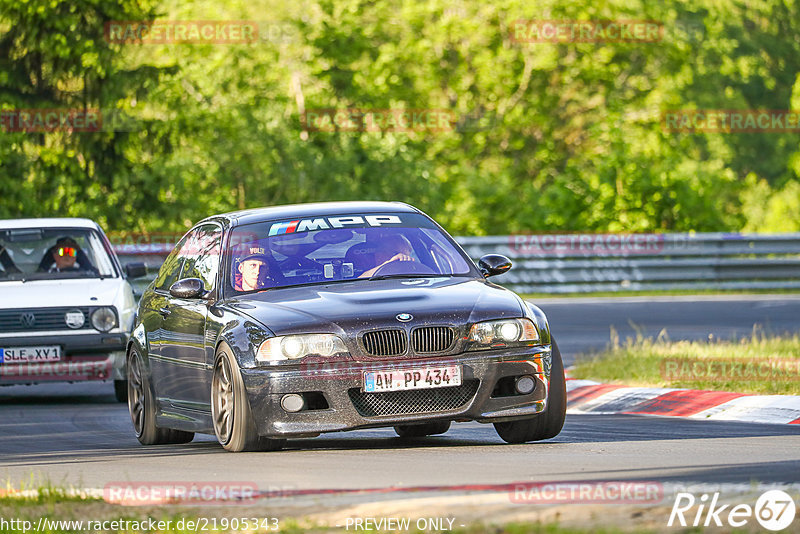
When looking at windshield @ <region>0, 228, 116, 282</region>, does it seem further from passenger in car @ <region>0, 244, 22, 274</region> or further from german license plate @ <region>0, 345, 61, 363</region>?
german license plate @ <region>0, 345, 61, 363</region>

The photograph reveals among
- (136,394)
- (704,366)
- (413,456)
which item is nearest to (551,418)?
(413,456)

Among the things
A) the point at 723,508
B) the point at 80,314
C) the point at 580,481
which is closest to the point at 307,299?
the point at 580,481

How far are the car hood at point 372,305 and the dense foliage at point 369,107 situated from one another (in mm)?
17857

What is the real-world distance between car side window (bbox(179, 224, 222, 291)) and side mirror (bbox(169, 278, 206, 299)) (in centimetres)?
7

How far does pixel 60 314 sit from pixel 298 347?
640 centimetres

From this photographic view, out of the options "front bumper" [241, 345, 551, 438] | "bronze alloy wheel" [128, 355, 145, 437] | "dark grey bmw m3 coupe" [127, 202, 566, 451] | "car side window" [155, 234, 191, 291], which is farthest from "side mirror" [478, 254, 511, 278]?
"bronze alloy wheel" [128, 355, 145, 437]

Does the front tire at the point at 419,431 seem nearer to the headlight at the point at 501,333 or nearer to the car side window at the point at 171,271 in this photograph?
the headlight at the point at 501,333

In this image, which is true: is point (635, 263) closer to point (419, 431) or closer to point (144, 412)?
point (419, 431)

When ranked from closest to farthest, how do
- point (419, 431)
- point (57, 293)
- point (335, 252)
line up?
1. point (335, 252)
2. point (419, 431)
3. point (57, 293)

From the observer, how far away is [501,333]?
9.20 meters

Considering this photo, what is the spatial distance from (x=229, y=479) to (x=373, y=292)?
1.92m

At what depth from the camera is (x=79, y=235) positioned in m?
15.9

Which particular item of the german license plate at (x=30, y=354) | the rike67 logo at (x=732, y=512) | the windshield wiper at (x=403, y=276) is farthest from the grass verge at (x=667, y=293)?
the rike67 logo at (x=732, y=512)

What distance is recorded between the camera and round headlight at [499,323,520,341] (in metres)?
9.20
